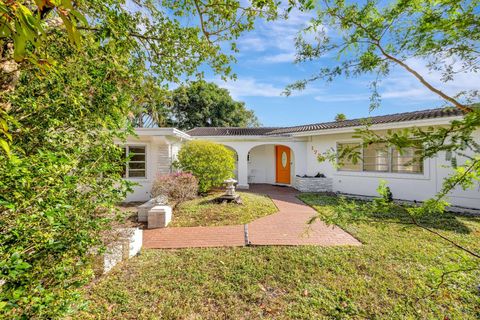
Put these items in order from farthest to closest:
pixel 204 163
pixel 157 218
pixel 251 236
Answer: pixel 204 163
pixel 157 218
pixel 251 236

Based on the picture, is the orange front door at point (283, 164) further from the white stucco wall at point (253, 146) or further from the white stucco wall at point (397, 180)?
the white stucco wall at point (397, 180)

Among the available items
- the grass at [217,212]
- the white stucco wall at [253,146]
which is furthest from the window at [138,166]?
the white stucco wall at [253,146]

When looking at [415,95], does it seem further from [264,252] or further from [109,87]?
[264,252]

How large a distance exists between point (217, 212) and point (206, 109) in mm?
23193

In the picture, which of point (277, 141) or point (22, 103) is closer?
point (22, 103)

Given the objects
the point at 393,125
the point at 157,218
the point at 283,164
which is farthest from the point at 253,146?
the point at 157,218

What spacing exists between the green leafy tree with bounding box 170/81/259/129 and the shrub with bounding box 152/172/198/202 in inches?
841

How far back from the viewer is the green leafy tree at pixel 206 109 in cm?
2969

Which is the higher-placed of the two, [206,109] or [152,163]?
[206,109]

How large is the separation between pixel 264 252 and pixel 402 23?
4836 mm

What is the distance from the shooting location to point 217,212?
8.59m

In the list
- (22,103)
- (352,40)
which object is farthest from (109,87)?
(352,40)

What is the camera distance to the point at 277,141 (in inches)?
603

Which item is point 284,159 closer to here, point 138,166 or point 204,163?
point 204,163
